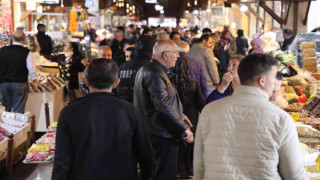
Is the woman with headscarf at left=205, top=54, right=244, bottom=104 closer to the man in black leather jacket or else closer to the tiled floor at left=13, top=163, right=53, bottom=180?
the man in black leather jacket

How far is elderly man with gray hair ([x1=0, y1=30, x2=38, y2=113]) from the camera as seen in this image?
28.8 ft

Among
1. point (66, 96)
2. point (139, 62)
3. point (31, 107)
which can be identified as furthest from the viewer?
point (66, 96)

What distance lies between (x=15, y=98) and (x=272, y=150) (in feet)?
22.2

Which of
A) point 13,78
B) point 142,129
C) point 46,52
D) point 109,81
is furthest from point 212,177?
point 46,52

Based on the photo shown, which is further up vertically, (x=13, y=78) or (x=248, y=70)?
(x=248, y=70)

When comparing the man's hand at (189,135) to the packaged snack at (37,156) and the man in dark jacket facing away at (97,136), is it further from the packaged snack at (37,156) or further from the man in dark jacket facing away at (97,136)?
the man in dark jacket facing away at (97,136)

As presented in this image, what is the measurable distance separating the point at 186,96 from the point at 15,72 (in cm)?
368

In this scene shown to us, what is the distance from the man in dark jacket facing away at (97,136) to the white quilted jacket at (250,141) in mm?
559

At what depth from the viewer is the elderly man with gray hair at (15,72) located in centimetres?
878

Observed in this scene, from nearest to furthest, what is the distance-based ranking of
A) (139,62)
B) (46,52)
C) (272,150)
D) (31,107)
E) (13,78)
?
(272,150) < (139,62) < (13,78) < (31,107) < (46,52)

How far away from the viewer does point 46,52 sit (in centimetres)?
1502

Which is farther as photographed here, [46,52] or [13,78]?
[46,52]

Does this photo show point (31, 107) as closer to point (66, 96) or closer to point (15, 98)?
point (15, 98)

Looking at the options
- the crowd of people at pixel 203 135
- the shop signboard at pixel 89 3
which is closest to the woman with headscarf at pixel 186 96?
the crowd of people at pixel 203 135
